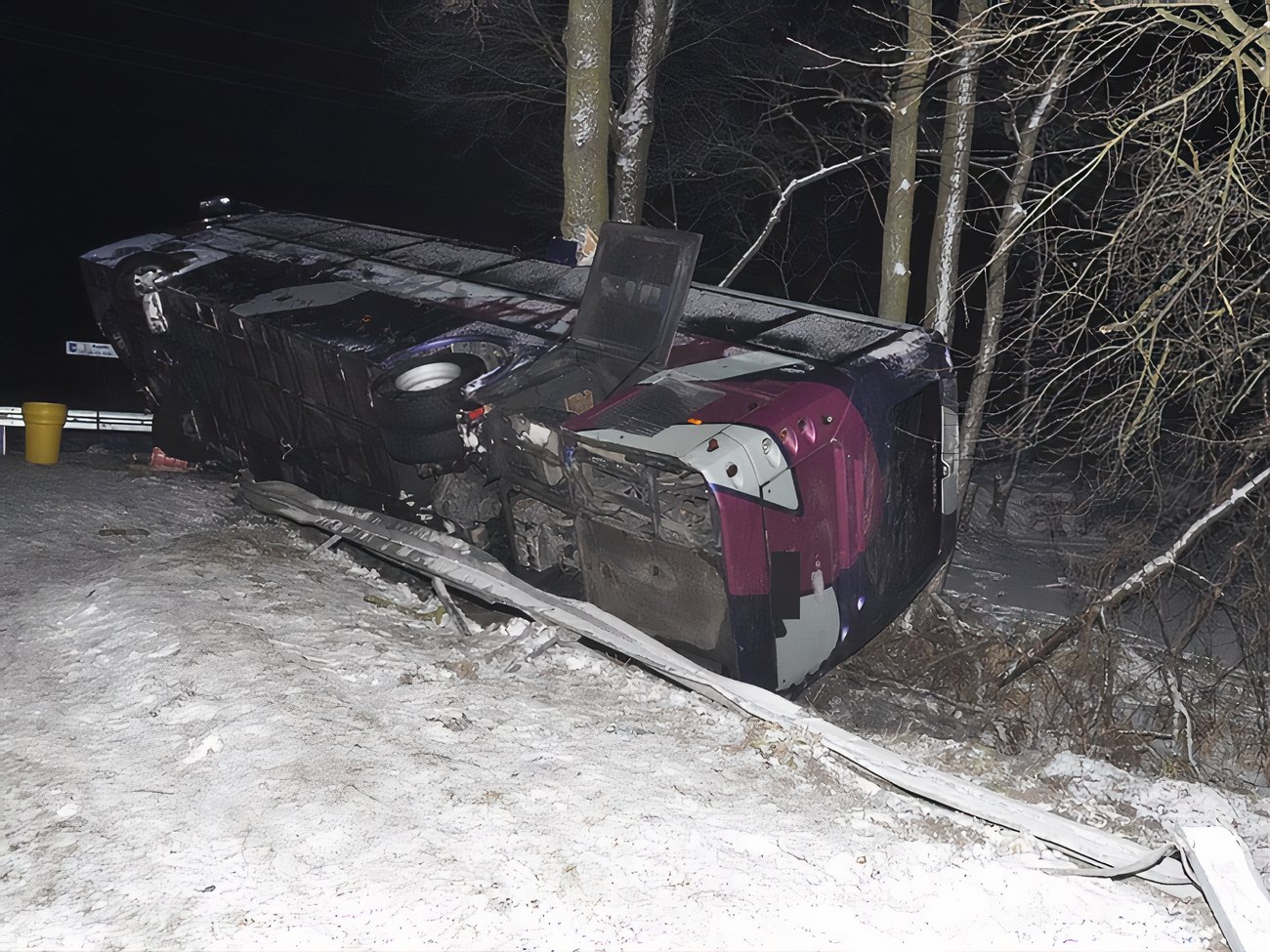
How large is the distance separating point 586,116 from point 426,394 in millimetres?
3778

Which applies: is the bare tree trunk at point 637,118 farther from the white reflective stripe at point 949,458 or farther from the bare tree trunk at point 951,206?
the white reflective stripe at point 949,458

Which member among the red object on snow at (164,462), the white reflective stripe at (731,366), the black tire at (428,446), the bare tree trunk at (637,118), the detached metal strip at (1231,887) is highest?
the bare tree trunk at (637,118)

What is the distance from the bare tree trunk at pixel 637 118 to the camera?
33.8ft

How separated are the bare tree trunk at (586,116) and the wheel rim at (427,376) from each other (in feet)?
8.24

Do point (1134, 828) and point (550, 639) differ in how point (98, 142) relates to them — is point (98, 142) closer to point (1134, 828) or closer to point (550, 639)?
point (550, 639)

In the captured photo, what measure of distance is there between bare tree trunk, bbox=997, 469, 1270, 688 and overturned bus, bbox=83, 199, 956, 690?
1.08 metres

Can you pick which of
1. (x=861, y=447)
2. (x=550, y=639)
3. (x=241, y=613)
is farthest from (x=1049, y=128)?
(x=241, y=613)

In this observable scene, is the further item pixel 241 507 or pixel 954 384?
pixel 241 507

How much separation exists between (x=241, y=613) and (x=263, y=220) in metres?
5.85

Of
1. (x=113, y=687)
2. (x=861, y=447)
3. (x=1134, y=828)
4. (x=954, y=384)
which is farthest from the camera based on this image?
(x=954, y=384)

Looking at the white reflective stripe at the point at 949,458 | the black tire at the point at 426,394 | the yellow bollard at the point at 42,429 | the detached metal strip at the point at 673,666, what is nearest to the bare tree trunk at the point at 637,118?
the black tire at the point at 426,394

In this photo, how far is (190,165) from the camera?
30922 millimetres

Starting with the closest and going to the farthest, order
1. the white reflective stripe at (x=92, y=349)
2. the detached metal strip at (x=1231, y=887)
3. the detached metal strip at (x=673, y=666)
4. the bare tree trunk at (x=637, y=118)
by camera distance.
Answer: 1. the detached metal strip at (x=1231, y=887)
2. the detached metal strip at (x=673, y=666)
3. the white reflective stripe at (x=92, y=349)
4. the bare tree trunk at (x=637, y=118)

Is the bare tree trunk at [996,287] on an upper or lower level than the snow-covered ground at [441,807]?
upper
